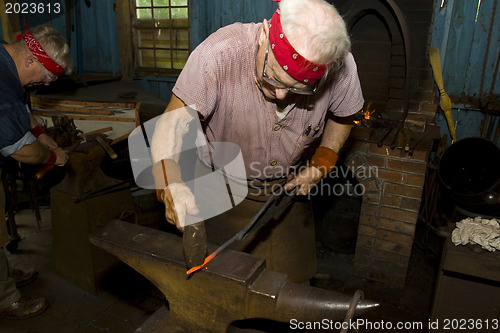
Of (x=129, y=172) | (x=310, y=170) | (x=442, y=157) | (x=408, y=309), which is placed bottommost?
(x=408, y=309)

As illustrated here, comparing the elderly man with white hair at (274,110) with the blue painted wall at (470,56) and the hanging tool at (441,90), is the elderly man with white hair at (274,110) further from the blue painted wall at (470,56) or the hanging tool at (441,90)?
the blue painted wall at (470,56)

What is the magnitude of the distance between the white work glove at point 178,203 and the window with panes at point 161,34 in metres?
4.65

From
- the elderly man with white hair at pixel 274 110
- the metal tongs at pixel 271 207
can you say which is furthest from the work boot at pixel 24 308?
the metal tongs at pixel 271 207

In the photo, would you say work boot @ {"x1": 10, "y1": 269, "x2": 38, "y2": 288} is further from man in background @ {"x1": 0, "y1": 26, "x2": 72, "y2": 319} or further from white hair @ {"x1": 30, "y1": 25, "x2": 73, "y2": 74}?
white hair @ {"x1": 30, "y1": 25, "x2": 73, "y2": 74}

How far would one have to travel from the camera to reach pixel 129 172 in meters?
4.25

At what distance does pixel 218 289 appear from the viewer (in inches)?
59.8

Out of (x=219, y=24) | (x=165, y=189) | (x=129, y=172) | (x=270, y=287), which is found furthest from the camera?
(x=219, y=24)

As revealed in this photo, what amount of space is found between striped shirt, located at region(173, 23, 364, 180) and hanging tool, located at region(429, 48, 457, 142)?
230 cm

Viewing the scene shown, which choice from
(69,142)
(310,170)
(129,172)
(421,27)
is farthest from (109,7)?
(310,170)

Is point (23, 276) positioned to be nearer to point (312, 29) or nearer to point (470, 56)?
point (312, 29)

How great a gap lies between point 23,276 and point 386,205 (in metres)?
3.37

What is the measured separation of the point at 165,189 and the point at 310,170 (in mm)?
1057

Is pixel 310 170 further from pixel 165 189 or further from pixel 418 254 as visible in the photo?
pixel 418 254

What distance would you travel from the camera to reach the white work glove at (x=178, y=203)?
1.55 metres
